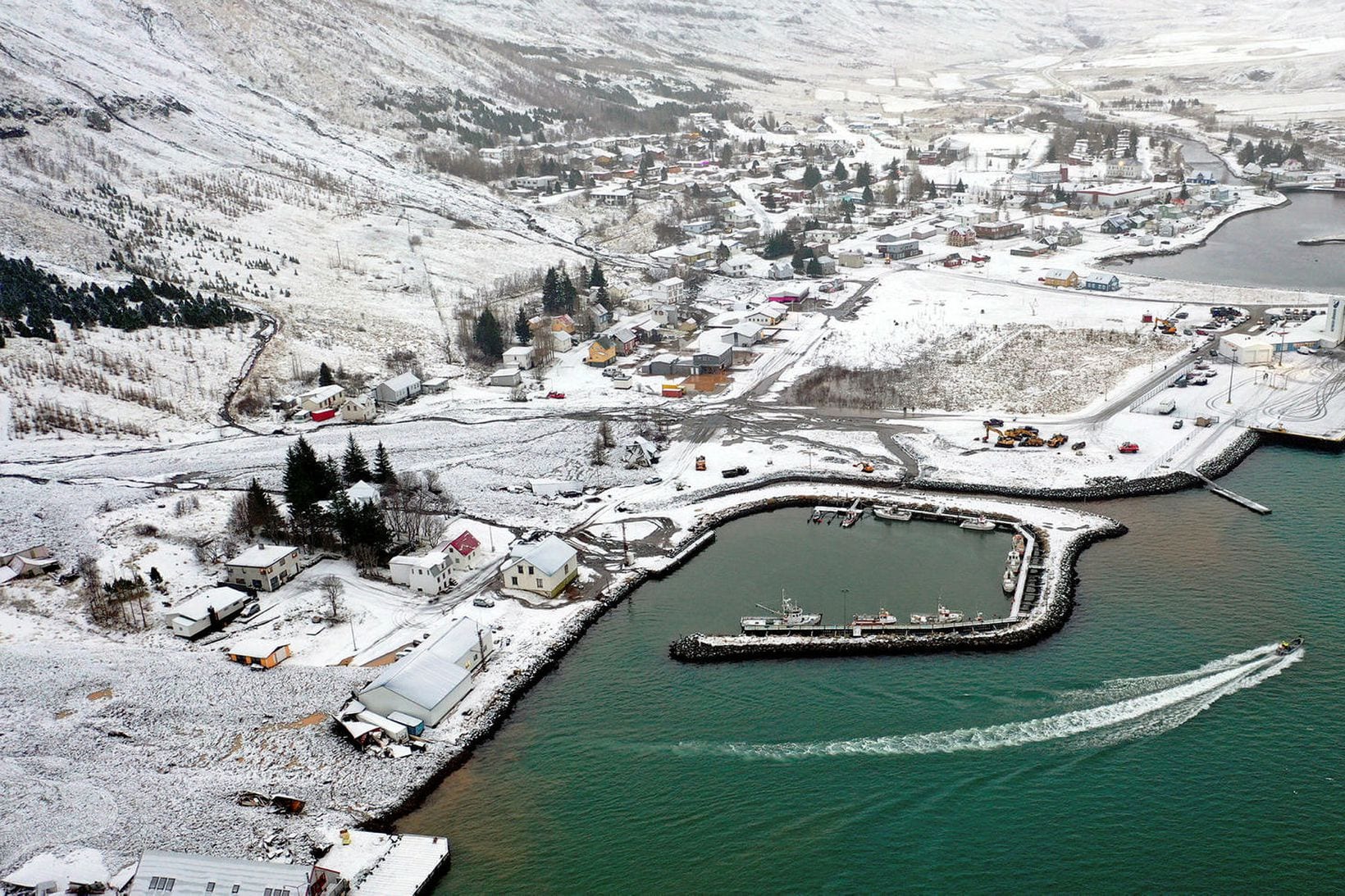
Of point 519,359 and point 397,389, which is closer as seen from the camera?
point 397,389

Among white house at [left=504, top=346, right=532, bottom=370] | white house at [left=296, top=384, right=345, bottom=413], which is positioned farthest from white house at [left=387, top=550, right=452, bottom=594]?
white house at [left=504, top=346, right=532, bottom=370]

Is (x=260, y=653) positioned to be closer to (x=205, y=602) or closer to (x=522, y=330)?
(x=205, y=602)

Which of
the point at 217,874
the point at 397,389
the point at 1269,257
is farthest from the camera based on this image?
the point at 1269,257

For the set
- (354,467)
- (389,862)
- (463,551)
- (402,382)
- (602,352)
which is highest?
(602,352)

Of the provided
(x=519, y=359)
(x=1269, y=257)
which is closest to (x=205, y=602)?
(x=519, y=359)

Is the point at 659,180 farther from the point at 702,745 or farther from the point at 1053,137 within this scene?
the point at 702,745

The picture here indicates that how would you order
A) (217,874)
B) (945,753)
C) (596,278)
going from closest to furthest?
(217,874) → (945,753) → (596,278)

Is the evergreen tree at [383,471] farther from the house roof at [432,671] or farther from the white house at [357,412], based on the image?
the house roof at [432,671]
